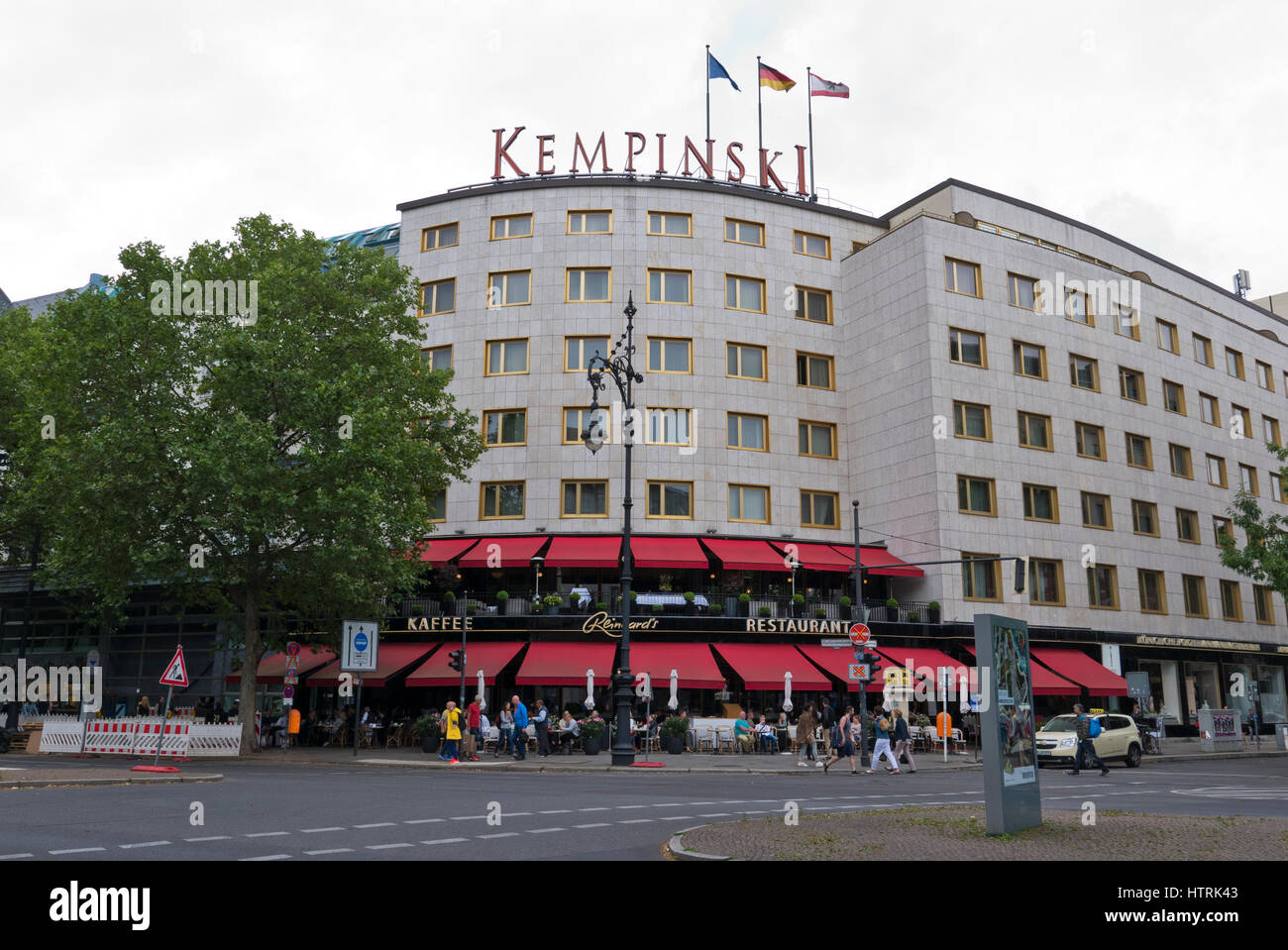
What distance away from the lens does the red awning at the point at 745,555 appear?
39.9m

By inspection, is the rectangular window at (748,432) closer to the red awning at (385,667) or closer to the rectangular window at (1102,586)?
the red awning at (385,667)

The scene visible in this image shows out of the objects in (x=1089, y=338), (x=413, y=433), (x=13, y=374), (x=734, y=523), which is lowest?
(x=734, y=523)

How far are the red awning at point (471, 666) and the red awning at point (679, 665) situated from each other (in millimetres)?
4633

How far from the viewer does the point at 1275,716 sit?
5250cm

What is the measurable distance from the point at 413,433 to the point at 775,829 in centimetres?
2787

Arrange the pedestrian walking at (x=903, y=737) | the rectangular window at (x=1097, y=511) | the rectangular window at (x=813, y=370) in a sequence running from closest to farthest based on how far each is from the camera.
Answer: the pedestrian walking at (x=903, y=737) → the rectangular window at (x=1097, y=511) → the rectangular window at (x=813, y=370)

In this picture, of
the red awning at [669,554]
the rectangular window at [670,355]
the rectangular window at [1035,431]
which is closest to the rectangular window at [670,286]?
the rectangular window at [670,355]

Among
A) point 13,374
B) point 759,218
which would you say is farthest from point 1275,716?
point 13,374

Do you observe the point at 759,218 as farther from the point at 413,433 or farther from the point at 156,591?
the point at 156,591

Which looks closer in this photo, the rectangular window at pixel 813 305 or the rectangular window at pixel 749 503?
the rectangular window at pixel 749 503

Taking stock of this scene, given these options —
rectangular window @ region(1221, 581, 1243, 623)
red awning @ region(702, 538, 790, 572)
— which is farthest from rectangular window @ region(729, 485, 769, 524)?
rectangular window @ region(1221, 581, 1243, 623)

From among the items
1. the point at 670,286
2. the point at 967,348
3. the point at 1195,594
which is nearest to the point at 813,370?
the point at 967,348

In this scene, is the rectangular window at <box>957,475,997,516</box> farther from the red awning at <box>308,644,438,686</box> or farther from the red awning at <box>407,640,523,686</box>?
the red awning at <box>308,644,438,686</box>
